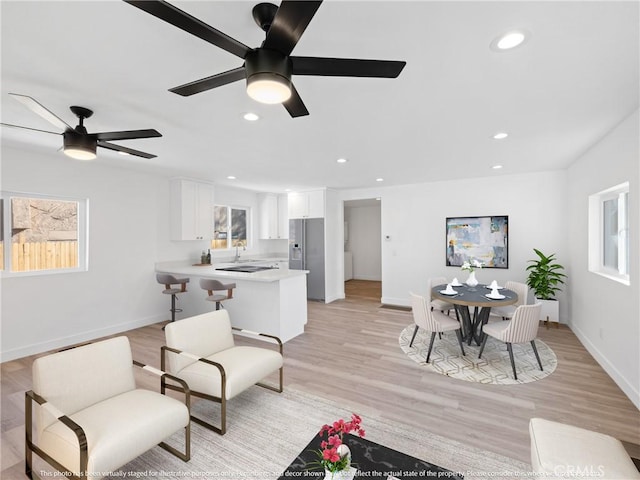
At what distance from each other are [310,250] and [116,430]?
5286mm

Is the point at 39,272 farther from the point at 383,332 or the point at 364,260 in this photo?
the point at 364,260

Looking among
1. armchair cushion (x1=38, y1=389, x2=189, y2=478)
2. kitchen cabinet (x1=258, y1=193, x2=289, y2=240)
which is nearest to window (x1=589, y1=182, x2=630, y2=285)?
armchair cushion (x1=38, y1=389, x2=189, y2=478)

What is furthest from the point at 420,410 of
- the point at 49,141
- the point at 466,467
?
the point at 49,141

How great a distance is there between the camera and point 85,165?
4.30 m

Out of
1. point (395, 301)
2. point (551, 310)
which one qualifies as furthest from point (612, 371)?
point (395, 301)

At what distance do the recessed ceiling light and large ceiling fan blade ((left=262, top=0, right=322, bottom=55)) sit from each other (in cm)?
116

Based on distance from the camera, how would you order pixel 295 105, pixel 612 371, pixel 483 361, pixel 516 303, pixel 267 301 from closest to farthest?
pixel 295 105
pixel 612 371
pixel 483 361
pixel 516 303
pixel 267 301

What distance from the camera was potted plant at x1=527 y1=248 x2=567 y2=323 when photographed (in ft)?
15.2

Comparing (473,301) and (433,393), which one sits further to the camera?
(473,301)

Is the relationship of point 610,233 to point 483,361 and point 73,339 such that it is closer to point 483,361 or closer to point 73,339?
point 483,361

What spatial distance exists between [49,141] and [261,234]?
15.1ft

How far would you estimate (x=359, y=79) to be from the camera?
6.68ft

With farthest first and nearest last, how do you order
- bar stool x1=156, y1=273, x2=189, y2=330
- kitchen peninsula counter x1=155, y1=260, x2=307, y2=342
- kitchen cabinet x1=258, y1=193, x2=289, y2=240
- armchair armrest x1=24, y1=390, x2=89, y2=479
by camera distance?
kitchen cabinet x1=258, y1=193, x2=289, y2=240
bar stool x1=156, y1=273, x2=189, y2=330
kitchen peninsula counter x1=155, y1=260, x2=307, y2=342
armchair armrest x1=24, y1=390, x2=89, y2=479

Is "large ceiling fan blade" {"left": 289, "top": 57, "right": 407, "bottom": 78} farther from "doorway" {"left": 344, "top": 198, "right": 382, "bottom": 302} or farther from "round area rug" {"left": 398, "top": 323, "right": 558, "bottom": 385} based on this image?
"doorway" {"left": 344, "top": 198, "right": 382, "bottom": 302}
